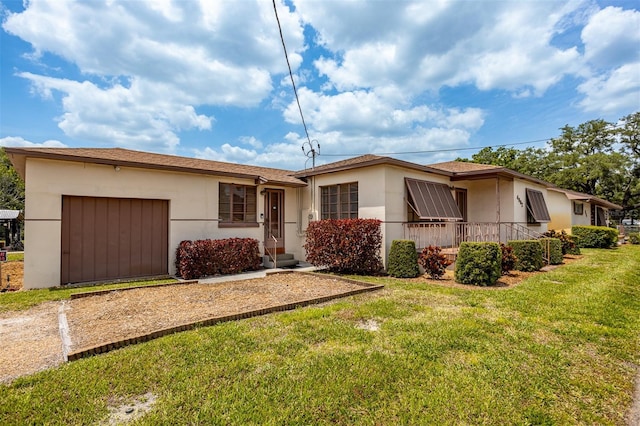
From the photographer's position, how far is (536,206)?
14.5 meters

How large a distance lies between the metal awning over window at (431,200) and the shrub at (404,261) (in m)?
1.48

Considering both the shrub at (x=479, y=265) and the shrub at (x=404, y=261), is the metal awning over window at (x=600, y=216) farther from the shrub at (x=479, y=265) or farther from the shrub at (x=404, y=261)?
the shrub at (x=404, y=261)

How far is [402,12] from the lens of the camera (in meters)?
8.22

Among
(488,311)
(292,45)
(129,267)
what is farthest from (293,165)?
(488,311)

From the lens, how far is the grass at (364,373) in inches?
101

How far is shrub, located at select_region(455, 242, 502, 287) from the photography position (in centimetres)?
779

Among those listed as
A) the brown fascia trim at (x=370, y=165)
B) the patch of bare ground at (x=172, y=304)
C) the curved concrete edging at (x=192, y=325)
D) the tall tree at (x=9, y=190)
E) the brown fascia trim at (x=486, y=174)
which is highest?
the tall tree at (x=9, y=190)

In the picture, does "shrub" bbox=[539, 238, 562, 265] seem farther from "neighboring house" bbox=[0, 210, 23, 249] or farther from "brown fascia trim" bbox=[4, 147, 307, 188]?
"neighboring house" bbox=[0, 210, 23, 249]

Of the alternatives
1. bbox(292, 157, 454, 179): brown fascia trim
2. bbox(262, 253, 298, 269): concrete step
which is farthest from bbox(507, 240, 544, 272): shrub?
bbox(262, 253, 298, 269): concrete step

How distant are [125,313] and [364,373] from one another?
178 inches

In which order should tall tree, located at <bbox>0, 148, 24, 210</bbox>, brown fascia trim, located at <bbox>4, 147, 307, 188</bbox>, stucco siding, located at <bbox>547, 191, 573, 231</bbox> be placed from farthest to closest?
tall tree, located at <bbox>0, 148, 24, 210</bbox>
stucco siding, located at <bbox>547, 191, 573, 231</bbox>
brown fascia trim, located at <bbox>4, 147, 307, 188</bbox>

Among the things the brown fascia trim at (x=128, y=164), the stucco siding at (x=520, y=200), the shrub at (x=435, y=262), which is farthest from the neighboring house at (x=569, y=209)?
the brown fascia trim at (x=128, y=164)

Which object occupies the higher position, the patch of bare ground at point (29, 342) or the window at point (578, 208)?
the window at point (578, 208)

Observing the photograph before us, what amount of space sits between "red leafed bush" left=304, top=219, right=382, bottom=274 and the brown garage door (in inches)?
201
